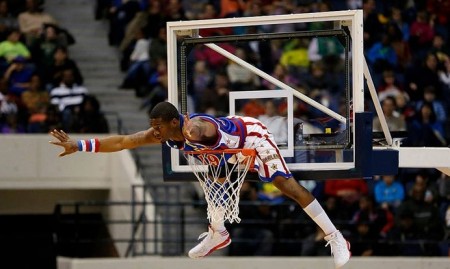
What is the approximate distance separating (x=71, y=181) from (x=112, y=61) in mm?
3065

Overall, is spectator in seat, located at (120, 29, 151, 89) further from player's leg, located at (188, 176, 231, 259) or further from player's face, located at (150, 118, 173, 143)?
player's face, located at (150, 118, 173, 143)

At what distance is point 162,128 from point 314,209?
1620 mm

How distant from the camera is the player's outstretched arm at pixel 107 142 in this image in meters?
12.2

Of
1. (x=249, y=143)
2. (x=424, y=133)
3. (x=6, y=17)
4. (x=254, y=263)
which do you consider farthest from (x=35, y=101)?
(x=249, y=143)

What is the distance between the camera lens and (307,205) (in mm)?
12281

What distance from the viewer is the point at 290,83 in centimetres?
2022

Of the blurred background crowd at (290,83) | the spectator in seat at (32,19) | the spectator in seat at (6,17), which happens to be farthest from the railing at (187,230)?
the spectator in seat at (6,17)

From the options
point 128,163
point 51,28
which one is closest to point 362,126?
point 128,163

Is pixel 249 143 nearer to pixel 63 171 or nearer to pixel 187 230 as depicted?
pixel 187 230

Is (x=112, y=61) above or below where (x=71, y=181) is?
above

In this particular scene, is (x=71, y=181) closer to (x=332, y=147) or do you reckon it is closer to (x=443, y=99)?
(x=443, y=99)

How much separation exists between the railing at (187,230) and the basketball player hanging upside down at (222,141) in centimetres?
536

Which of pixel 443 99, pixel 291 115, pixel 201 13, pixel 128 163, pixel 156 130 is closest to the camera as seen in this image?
pixel 156 130

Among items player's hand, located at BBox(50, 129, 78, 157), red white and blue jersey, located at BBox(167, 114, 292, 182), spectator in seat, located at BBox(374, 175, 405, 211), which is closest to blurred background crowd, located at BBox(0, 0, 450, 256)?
spectator in seat, located at BBox(374, 175, 405, 211)
